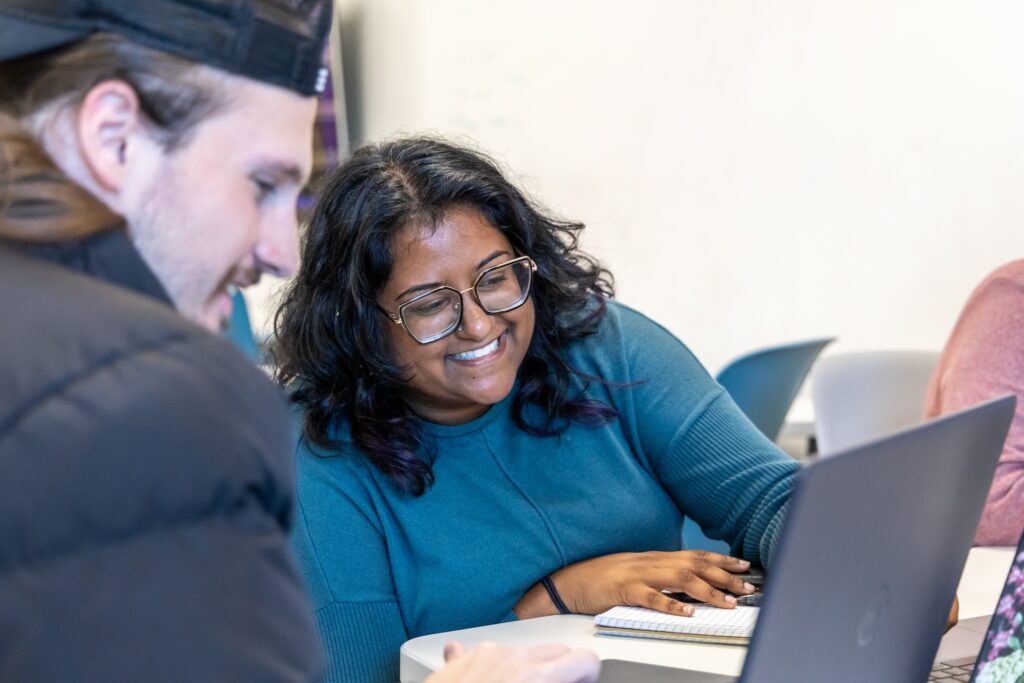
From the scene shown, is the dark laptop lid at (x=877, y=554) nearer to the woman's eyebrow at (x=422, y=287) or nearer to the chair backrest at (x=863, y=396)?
the woman's eyebrow at (x=422, y=287)

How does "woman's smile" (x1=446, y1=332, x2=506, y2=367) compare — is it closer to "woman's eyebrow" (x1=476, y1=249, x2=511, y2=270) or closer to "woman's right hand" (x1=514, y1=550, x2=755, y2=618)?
"woman's eyebrow" (x1=476, y1=249, x2=511, y2=270)

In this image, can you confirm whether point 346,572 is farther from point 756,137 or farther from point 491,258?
point 756,137

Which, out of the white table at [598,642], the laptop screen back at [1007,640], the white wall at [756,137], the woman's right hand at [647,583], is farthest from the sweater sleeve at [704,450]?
the white wall at [756,137]

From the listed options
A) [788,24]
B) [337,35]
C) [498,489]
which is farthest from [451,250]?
[337,35]

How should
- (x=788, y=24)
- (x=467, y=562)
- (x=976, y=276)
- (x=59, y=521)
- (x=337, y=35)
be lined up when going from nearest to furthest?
(x=59, y=521)
(x=467, y=562)
(x=976, y=276)
(x=788, y=24)
(x=337, y=35)

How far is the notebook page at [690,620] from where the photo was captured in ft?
4.31

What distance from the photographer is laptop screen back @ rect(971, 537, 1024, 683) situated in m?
1.05

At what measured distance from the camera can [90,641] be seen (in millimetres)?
623

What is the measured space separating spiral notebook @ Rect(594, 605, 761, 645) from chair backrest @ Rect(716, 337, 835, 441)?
1064 mm

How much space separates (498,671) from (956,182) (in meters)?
2.14

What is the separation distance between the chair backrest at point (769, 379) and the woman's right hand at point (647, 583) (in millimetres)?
932

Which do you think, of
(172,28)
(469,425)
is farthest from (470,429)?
(172,28)

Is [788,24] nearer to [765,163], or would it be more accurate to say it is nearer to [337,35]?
[765,163]

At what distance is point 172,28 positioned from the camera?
72 centimetres
